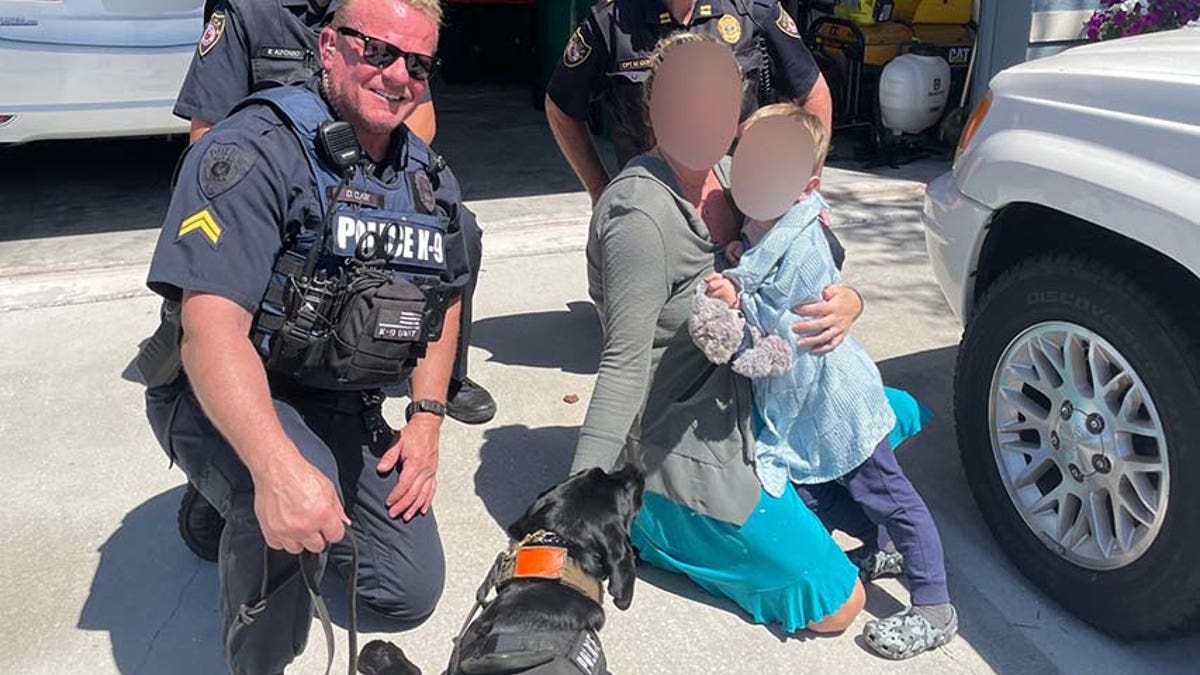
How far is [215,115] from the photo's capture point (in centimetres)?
309

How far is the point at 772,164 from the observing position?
7.89 feet

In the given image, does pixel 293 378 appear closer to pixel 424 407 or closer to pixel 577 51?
pixel 424 407

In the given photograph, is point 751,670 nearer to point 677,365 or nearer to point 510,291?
point 677,365

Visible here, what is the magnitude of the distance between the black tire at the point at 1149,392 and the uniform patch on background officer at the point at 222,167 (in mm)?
1833

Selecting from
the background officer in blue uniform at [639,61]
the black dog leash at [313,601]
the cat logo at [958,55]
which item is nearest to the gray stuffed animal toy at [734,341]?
the black dog leash at [313,601]

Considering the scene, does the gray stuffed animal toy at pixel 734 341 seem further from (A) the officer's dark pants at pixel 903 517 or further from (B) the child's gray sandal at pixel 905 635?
(B) the child's gray sandal at pixel 905 635

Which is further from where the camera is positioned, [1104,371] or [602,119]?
[602,119]

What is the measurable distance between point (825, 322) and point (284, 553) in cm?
128

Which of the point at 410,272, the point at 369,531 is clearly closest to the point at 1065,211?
the point at 410,272

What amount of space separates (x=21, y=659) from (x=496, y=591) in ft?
4.16

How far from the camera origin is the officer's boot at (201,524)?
Result: 109 inches

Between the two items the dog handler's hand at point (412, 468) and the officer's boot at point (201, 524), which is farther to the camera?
the officer's boot at point (201, 524)

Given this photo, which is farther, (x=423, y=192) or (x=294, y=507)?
(x=423, y=192)

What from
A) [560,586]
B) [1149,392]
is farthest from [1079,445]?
[560,586]
